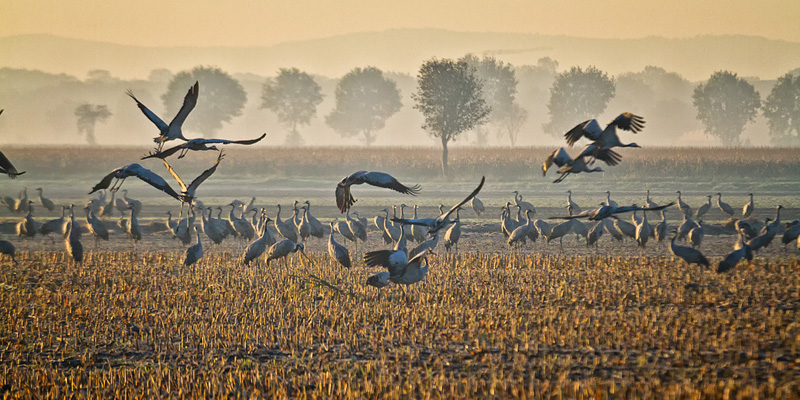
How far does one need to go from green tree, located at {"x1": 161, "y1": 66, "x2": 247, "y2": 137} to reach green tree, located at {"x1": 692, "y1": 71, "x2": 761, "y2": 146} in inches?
3060

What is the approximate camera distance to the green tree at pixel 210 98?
443ft

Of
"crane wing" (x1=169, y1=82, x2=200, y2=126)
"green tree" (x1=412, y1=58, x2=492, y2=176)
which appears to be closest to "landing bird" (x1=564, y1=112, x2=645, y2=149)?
"crane wing" (x1=169, y1=82, x2=200, y2=126)

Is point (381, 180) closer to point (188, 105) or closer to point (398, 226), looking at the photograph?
point (188, 105)

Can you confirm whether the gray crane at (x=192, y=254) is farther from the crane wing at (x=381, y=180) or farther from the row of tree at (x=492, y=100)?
the row of tree at (x=492, y=100)

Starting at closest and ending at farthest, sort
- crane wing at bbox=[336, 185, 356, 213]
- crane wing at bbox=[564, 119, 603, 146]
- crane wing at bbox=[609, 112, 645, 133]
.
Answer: crane wing at bbox=[609, 112, 645, 133], crane wing at bbox=[564, 119, 603, 146], crane wing at bbox=[336, 185, 356, 213]

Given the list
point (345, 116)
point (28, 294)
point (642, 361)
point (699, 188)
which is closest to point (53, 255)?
point (28, 294)

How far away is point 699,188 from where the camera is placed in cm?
3941

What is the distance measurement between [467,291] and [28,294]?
7773 mm

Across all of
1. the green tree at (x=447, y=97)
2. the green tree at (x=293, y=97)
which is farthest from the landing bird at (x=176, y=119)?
the green tree at (x=293, y=97)

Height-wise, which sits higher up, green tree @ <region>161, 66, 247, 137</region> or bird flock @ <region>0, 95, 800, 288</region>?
green tree @ <region>161, 66, 247, 137</region>

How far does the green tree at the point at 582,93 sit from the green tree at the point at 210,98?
179ft

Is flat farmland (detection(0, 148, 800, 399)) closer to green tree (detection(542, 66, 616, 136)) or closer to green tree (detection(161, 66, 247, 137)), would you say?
green tree (detection(542, 66, 616, 136))

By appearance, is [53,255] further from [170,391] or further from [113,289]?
[170,391]

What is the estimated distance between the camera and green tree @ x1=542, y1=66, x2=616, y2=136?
12450 cm
